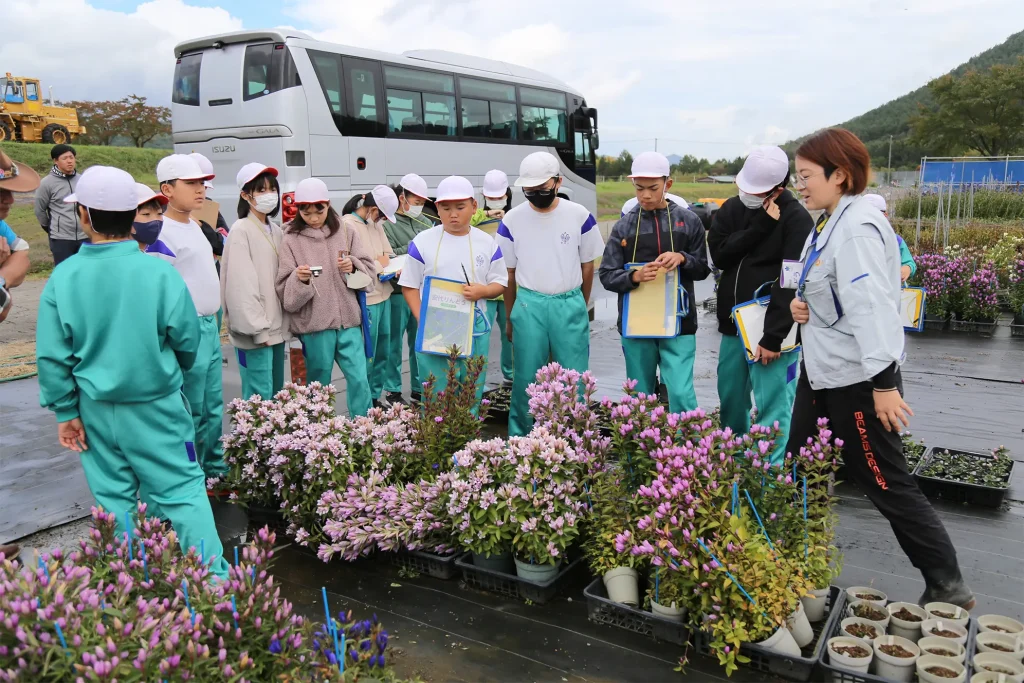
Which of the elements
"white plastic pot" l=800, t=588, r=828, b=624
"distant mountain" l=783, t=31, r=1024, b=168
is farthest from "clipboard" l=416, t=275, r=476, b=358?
"distant mountain" l=783, t=31, r=1024, b=168

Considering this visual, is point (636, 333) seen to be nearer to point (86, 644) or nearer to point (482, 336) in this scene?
point (482, 336)

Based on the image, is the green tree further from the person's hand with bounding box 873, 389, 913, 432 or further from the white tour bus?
the person's hand with bounding box 873, 389, 913, 432

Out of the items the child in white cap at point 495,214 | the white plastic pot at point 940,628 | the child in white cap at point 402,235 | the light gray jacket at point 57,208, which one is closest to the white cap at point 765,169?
the white plastic pot at point 940,628

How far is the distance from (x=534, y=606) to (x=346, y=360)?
262cm

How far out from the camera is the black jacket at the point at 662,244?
4.47m

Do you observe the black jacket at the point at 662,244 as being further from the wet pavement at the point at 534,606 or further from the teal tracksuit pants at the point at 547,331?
the wet pavement at the point at 534,606

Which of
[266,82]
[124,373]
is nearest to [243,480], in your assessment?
[124,373]

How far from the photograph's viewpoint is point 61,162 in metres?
8.80

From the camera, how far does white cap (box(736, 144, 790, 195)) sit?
12.7ft

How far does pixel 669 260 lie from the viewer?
14.3ft

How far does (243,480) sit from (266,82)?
10.4 meters

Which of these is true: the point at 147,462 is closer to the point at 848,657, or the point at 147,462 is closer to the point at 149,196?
the point at 149,196

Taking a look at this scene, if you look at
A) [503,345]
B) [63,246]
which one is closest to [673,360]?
[503,345]

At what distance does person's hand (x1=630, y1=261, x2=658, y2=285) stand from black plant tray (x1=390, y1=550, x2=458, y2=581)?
Result: 1.93 metres
